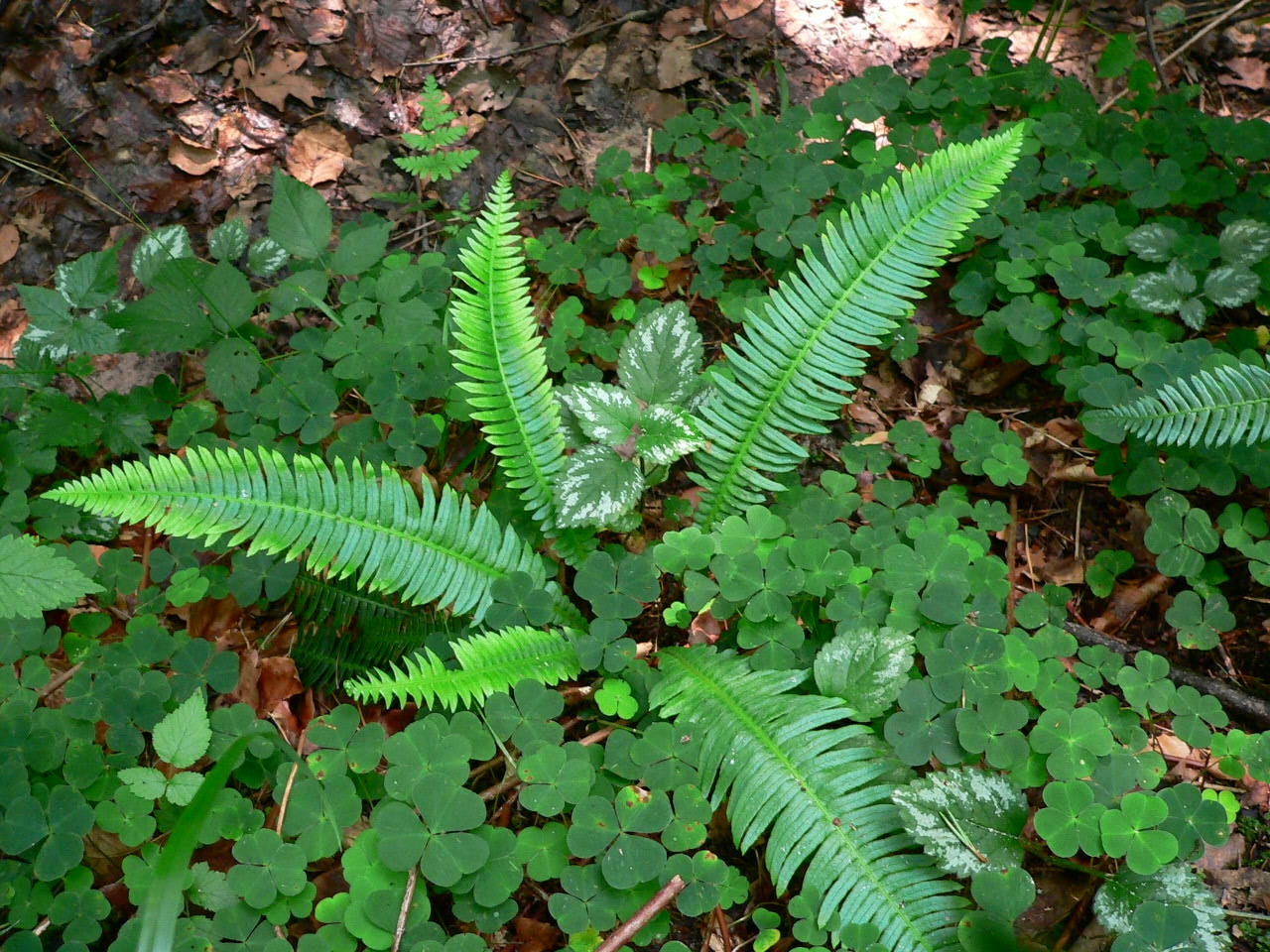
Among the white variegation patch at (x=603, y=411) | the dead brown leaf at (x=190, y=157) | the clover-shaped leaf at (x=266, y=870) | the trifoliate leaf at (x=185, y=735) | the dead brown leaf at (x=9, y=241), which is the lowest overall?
the clover-shaped leaf at (x=266, y=870)

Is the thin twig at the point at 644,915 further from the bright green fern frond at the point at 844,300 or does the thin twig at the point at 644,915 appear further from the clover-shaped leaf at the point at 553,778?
the bright green fern frond at the point at 844,300

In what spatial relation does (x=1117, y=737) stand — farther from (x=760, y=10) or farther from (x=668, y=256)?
(x=760, y=10)

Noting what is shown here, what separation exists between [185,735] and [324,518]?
0.64 m

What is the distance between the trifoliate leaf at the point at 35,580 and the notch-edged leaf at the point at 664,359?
1.51m

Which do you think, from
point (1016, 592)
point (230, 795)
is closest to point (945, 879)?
point (1016, 592)

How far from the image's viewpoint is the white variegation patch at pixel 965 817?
6.15 ft

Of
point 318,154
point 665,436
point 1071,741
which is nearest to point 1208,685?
point 1071,741

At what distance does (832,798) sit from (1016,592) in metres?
1.07

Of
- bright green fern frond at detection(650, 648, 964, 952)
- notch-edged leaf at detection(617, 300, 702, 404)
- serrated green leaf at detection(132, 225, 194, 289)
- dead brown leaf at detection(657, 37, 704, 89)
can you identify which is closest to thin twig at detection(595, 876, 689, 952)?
bright green fern frond at detection(650, 648, 964, 952)

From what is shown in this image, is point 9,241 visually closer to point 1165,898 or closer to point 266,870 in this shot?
point 266,870

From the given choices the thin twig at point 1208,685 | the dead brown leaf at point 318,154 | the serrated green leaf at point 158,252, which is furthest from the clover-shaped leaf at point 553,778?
the dead brown leaf at point 318,154

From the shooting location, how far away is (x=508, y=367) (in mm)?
2469

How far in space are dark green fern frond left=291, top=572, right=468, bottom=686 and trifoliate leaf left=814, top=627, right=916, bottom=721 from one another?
41.2 inches

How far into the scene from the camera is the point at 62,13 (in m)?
3.70
